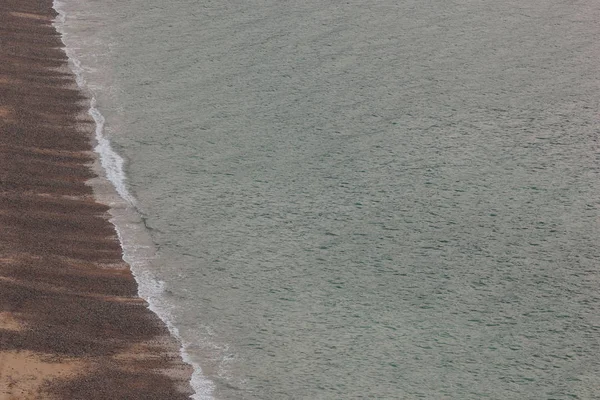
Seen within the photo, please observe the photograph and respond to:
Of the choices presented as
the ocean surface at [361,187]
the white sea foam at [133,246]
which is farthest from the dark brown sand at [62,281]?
the ocean surface at [361,187]

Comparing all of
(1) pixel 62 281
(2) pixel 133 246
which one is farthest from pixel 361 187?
(1) pixel 62 281

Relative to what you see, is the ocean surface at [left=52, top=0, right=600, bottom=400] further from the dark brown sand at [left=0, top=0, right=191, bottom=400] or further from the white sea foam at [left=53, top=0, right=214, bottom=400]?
the dark brown sand at [left=0, top=0, right=191, bottom=400]

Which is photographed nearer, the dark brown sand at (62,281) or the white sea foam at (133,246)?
the dark brown sand at (62,281)

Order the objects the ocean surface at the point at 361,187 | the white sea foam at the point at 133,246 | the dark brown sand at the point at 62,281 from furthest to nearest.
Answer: the ocean surface at the point at 361,187, the white sea foam at the point at 133,246, the dark brown sand at the point at 62,281

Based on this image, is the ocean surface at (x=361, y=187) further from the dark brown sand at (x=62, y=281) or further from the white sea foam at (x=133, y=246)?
the dark brown sand at (x=62, y=281)

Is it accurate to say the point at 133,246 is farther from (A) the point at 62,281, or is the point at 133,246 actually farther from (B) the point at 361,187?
(B) the point at 361,187

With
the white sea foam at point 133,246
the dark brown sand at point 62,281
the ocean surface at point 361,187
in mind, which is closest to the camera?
the dark brown sand at point 62,281
